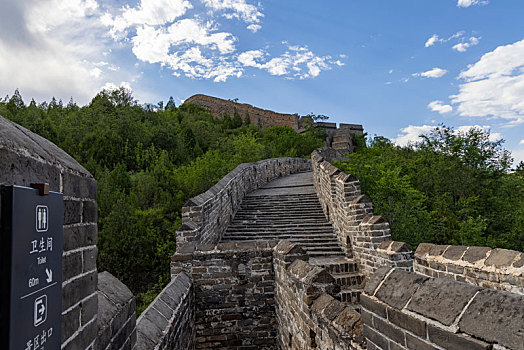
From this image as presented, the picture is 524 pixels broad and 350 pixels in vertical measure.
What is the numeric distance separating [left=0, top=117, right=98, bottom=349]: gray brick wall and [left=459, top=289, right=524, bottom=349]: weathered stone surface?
1.73m

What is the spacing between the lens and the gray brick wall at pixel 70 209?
1138 millimetres

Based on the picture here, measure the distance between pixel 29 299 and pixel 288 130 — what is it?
3436 centimetres

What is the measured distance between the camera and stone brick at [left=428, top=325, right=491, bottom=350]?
1310mm

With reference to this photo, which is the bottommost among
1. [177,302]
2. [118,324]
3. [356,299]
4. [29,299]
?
[356,299]

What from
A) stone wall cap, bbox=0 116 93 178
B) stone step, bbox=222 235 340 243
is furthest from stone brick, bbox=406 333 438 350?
stone step, bbox=222 235 340 243

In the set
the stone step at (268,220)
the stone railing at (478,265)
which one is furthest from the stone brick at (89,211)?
the stone step at (268,220)

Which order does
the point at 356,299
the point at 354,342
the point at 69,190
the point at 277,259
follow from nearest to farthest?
the point at 69,190, the point at 354,342, the point at 277,259, the point at 356,299

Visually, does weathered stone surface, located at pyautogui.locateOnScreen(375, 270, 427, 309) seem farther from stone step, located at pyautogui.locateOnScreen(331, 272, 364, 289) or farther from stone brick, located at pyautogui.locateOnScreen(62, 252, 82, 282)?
stone step, located at pyautogui.locateOnScreen(331, 272, 364, 289)

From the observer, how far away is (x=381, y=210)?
11016mm

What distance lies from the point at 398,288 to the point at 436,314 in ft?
1.06

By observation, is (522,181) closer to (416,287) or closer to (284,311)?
(284,311)

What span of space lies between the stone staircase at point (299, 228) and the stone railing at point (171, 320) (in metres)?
2.86

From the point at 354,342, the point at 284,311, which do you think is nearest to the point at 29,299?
the point at 354,342

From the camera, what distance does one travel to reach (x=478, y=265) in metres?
4.30
